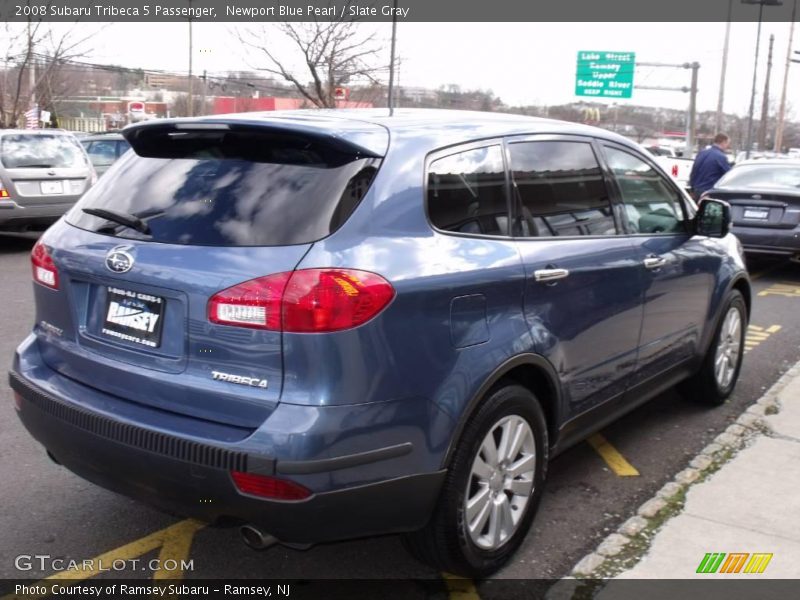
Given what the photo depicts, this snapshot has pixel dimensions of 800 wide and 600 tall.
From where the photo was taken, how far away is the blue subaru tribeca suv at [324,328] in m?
2.68

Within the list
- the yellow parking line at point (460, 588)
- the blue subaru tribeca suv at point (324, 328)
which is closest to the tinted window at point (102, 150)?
the blue subaru tribeca suv at point (324, 328)

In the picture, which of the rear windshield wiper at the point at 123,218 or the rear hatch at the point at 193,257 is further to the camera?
the rear windshield wiper at the point at 123,218

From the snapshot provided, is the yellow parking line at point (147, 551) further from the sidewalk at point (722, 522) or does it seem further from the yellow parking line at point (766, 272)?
the yellow parking line at point (766, 272)

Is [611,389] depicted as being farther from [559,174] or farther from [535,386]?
[559,174]

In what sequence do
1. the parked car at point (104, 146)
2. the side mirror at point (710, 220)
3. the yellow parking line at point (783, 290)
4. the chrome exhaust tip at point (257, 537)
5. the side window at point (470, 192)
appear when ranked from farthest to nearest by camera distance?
the parked car at point (104, 146) < the yellow parking line at point (783, 290) < the side mirror at point (710, 220) < the side window at point (470, 192) < the chrome exhaust tip at point (257, 537)

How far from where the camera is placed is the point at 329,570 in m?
3.41

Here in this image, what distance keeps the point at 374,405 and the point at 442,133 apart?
1.19 metres

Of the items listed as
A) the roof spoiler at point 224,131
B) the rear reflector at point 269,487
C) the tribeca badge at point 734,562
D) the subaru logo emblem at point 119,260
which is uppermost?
the roof spoiler at point 224,131

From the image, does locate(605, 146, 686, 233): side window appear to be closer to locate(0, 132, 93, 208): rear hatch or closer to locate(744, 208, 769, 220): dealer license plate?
locate(744, 208, 769, 220): dealer license plate

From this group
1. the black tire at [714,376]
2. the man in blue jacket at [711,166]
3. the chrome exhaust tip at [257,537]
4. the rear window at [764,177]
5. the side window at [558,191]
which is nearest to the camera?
the chrome exhaust tip at [257,537]

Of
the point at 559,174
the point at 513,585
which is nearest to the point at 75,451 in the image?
the point at 513,585

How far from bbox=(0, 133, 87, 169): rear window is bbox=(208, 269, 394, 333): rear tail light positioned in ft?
32.3

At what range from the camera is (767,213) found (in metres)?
10.6

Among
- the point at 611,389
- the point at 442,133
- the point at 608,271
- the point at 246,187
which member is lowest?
the point at 611,389
